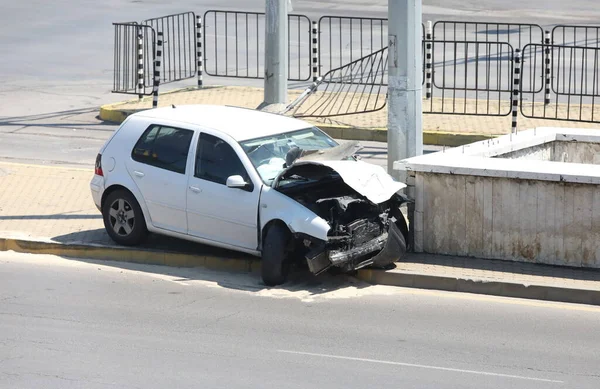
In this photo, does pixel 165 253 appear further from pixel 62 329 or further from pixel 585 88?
pixel 585 88

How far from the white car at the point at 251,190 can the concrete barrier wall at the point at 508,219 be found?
1.14ft

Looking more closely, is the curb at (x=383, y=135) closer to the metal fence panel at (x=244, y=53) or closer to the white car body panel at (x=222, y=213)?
the metal fence panel at (x=244, y=53)

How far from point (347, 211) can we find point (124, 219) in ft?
8.45

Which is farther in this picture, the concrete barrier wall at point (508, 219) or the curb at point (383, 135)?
the curb at point (383, 135)

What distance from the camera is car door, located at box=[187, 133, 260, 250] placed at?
11375 millimetres

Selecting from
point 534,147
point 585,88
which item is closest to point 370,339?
point 534,147

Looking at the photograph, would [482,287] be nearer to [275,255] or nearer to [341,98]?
[275,255]

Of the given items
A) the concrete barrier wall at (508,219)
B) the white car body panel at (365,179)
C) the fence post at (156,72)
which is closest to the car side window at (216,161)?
the white car body panel at (365,179)

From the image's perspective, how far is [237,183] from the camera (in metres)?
11.3

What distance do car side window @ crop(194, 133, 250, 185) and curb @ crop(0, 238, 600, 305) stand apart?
85cm

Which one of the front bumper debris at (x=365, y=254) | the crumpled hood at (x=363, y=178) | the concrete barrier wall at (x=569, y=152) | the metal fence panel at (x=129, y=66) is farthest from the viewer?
the metal fence panel at (x=129, y=66)

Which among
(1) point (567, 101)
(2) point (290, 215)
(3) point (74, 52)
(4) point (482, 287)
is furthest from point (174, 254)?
(3) point (74, 52)

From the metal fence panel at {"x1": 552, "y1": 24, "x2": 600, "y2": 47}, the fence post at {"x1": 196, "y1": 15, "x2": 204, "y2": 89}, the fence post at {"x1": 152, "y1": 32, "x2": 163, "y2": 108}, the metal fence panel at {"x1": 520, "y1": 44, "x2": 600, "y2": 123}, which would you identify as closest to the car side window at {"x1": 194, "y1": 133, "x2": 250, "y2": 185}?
the metal fence panel at {"x1": 520, "y1": 44, "x2": 600, "y2": 123}

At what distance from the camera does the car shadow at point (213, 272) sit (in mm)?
11156
